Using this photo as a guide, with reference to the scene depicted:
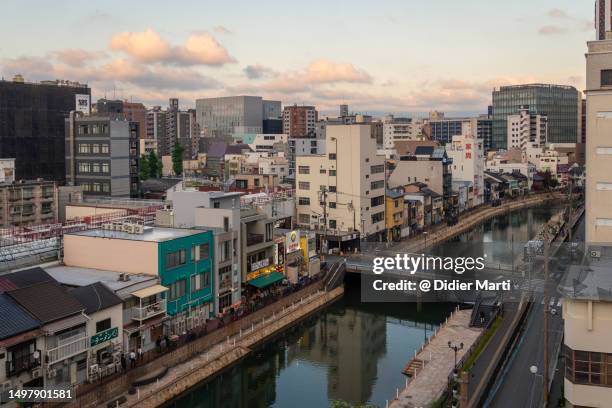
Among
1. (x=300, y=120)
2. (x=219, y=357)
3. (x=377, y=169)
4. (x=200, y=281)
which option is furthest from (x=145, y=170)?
(x=300, y=120)

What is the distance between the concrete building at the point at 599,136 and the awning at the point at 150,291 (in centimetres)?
1254

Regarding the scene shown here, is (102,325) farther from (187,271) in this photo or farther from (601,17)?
(601,17)

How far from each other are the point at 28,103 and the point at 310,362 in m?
34.0

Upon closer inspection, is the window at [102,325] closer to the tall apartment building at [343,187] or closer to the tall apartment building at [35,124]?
the tall apartment building at [343,187]

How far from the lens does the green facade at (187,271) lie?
67.7ft

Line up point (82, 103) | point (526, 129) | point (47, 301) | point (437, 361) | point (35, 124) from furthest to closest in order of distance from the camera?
point (526, 129) → point (82, 103) → point (35, 124) → point (437, 361) → point (47, 301)

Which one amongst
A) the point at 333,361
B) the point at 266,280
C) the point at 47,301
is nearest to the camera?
the point at 47,301

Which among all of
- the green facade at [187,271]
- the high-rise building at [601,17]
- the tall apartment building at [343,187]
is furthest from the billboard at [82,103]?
the high-rise building at [601,17]

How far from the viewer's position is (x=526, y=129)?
94.6 meters

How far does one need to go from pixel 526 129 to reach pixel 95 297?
87.2 metres

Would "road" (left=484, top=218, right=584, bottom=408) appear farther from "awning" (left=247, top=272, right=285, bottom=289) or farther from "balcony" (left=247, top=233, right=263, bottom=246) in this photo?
"balcony" (left=247, top=233, right=263, bottom=246)

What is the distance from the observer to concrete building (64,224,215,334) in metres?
20.7

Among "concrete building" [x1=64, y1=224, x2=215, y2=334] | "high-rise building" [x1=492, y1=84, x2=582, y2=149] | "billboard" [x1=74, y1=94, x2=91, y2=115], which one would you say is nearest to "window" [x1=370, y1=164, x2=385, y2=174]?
"concrete building" [x1=64, y1=224, x2=215, y2=334]

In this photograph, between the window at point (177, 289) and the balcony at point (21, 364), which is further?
the window at point (177, 289)
